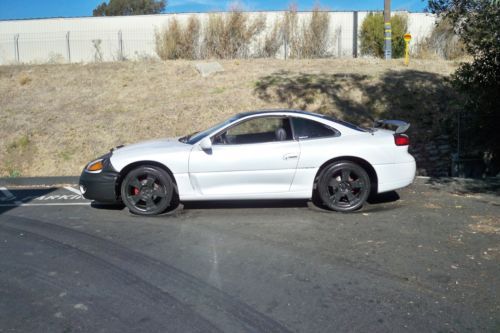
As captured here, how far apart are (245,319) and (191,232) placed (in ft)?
8.44

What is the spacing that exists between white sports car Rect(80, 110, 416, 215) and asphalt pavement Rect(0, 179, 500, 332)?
311mm

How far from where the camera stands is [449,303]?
4.36 meters

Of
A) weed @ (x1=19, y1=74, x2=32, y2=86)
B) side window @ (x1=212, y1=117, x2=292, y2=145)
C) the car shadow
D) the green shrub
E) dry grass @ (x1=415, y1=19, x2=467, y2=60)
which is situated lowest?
the car shadow

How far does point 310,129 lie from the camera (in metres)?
7.44

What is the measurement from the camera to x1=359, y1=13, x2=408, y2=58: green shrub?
880 inches

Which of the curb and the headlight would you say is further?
the curb

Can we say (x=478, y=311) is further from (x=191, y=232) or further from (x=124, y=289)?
(x=191, y=232)

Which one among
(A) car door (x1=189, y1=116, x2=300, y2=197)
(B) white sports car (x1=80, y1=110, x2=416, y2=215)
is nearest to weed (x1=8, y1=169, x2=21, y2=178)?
(B) white sports car (x1=80, y1=110, x2=416, y2=215)

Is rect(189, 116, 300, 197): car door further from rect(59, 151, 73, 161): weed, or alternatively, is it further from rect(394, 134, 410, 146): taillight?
rect(59, 151, 73, 161): weed

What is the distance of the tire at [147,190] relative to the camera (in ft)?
23.9

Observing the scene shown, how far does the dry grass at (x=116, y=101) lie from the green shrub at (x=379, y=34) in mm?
5384

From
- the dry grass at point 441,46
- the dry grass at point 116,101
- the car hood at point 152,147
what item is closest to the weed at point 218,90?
the dry grass at point 116,101

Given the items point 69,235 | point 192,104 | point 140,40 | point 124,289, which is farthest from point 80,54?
point 124,289

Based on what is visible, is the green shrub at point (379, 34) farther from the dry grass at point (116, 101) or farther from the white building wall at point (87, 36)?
the dry grass at point (116, 101)
